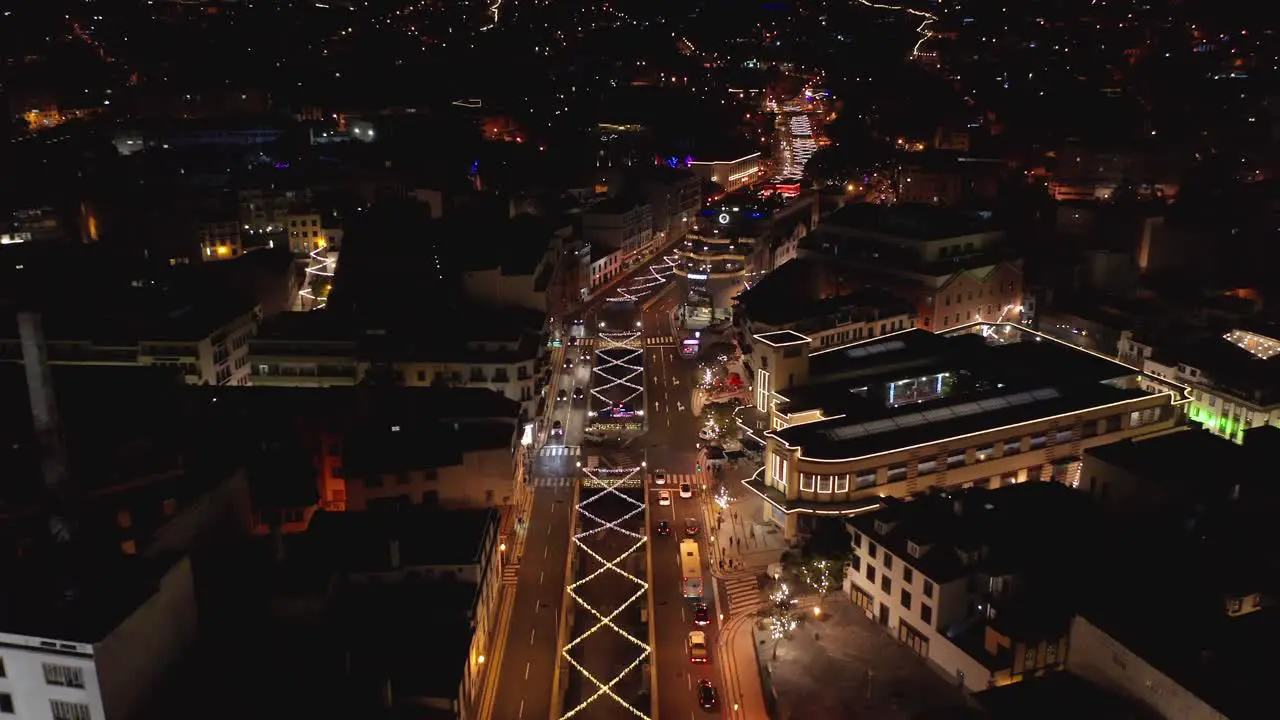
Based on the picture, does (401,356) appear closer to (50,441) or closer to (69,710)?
(50,441)

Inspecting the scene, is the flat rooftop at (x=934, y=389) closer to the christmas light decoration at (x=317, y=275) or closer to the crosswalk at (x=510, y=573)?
the crosswalk at (x=510, y=573)

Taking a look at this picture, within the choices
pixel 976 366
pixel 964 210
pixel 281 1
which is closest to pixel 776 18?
pixel 281 1

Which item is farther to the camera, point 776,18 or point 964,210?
point 776,18

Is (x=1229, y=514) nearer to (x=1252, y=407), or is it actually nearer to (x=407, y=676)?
(x=1252, y=407)

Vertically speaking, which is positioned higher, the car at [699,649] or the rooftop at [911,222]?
the rooftop at [911,222]

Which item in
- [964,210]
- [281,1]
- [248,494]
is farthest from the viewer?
[281,1]

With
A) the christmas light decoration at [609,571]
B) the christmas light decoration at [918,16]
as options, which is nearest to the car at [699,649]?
the christmas light decoration at [609,571]
